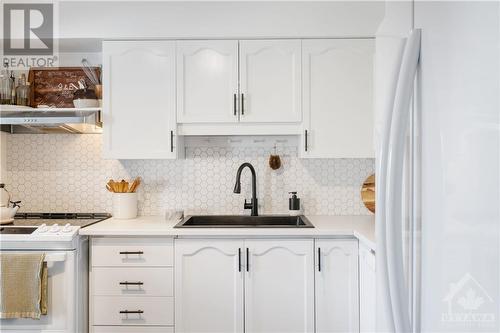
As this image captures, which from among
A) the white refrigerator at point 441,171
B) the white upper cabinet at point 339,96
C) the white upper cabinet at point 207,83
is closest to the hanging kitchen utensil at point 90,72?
the white upper cabinet at point 207,83

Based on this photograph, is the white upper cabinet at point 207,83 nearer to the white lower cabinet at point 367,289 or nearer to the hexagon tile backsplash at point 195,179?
the hexagon tile backsplash at point 195,179

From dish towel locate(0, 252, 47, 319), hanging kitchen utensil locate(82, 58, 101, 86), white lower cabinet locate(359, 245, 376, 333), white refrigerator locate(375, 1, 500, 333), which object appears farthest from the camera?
hanging kitchen utensil locate(82, 58, 101, 86)

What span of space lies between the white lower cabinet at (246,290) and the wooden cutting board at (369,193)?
648 mm

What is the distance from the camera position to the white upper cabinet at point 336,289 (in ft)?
6.74

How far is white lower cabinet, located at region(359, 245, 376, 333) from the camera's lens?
1.77 metres

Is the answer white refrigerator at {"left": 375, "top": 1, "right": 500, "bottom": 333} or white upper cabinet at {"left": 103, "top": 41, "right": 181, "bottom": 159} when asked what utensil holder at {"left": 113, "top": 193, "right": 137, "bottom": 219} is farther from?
white refrigerator at {"left": 375, "top": 1, "right": 500, "bottom": 333}

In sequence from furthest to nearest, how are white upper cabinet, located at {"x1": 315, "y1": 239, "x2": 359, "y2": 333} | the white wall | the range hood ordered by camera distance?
1. the white wall
2. the range hood
3. white upper cabinet, located at {"x1": 315, "y1": 239, "x2": 359, "y2": 333}

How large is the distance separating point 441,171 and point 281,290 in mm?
1589

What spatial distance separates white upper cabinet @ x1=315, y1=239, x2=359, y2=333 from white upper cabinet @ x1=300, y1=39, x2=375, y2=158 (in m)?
0.64

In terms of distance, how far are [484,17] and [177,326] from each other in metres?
2.04

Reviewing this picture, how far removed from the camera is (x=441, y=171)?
647 millimetres

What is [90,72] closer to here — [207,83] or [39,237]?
[207,83]

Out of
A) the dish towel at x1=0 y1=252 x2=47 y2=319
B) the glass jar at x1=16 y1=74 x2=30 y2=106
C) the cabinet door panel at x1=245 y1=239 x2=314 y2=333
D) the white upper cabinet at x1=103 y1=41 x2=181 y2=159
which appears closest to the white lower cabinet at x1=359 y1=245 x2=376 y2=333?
the cabinet door panel at x1=245 y1=239 x2=314 y2=333

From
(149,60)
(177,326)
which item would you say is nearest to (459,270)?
(177,326)
